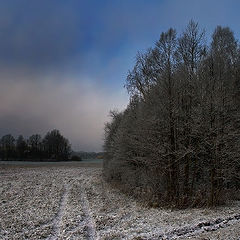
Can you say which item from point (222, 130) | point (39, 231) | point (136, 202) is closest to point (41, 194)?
point (136, 202)

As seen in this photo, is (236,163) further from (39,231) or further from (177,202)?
(39,231)

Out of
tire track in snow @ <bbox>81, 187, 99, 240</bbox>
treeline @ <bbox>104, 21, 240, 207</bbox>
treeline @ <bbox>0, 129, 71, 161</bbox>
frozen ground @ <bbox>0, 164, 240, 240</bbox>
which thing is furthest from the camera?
treeline @ <bbox>0, 129, 71, 161</bbox>

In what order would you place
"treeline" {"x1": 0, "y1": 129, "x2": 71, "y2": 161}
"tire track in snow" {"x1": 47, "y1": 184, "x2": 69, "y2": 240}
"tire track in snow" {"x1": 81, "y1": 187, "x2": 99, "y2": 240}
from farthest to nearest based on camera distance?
"treeline" {"x1": 0, "y1": 129, "x2": 71, "y2": 161} → "tire track in snow" {"x1": 47, "y1": 184, "x2": 69, "y2": 240} → "tire track in snow" {"x1": 81, "y1": 187, "x2": 99, "y2": 240}

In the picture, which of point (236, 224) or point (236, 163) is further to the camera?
point (236, 163)

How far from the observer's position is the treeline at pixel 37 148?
407ft

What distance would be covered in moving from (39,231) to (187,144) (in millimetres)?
9663

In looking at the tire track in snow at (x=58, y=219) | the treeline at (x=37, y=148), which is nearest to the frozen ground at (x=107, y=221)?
the tire track in snow at (x=58, y=219)

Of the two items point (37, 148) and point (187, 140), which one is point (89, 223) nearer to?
point (187, 140)

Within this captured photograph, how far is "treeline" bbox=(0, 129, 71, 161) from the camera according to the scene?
12394cm

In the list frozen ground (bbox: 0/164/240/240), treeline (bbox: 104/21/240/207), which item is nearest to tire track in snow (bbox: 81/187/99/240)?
frozen ground (bbox: 0/164/240/240)

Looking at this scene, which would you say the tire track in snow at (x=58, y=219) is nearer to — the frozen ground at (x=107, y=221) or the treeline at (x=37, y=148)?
the frozen ground at (x=107, y=221)

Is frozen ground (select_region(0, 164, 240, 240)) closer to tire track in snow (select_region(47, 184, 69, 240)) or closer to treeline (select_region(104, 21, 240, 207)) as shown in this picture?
tire track in snow (select_region(47, 184, 69, 240))

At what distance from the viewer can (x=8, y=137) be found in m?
135

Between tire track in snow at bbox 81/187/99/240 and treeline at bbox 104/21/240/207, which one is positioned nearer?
tire track in snow at bbox 81/187/99/240
